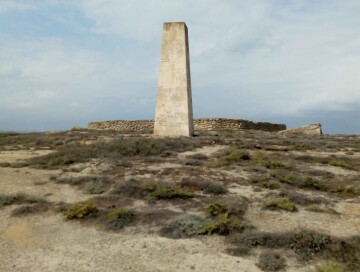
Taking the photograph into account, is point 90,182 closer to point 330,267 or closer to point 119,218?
point 119,218

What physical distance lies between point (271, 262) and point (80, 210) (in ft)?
18.5

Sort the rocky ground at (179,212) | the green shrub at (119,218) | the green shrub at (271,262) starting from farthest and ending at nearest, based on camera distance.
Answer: the green shrub at (119,218)
the rocky ground at (179,212)
the green shrub at (271,262)

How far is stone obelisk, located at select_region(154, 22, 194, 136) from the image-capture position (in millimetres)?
24078

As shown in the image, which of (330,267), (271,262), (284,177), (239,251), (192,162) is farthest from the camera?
(192,162)

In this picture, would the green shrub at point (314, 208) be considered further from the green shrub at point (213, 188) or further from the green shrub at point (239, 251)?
the green shrub at point (239, 251)

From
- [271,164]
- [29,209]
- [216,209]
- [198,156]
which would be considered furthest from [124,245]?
[198,156]

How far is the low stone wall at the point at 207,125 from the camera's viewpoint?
122 ft

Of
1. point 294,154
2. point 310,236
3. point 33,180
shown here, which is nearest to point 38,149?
point 33,180

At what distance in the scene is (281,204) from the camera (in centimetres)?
1214

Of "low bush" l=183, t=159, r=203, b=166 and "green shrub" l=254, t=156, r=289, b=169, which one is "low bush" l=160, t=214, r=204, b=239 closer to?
"low bush" l=183, t=159, r=203, b=166

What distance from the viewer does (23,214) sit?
1208cm

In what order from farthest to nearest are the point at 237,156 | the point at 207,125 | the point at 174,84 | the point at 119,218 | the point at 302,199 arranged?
the point at 207,125 → the point at 174,84 → the point at 237,156 → the point at 302,199 → the point at 119,218

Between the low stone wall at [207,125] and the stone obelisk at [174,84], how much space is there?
488 inches

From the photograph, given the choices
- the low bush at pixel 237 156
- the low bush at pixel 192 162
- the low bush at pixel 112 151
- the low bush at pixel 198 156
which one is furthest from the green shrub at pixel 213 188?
the low bush at pixel 112 151
